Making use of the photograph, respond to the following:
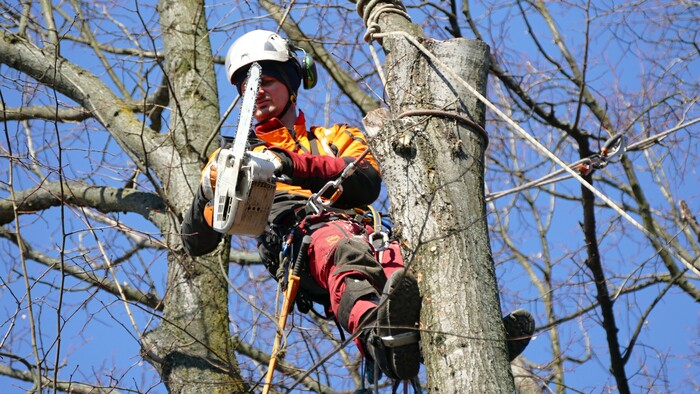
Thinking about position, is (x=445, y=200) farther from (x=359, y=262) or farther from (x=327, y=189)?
(x=327, y=189)

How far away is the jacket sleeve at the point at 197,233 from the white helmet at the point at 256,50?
643 millimetres

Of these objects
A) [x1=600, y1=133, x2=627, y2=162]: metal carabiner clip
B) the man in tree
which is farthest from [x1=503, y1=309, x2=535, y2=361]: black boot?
[x1=600, y1=133, x2=627, y2=162]: metal carabiner clip

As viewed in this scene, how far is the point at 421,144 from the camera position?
3109 mm

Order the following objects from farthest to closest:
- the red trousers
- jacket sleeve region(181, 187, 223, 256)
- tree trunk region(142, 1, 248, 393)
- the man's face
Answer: tree trunk region(142, 1, 248, 393)
the man's face
jacket sleeve region(181, 187, 223, 256)
the red trousers

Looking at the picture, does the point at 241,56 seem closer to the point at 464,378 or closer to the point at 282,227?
the point at 282,227

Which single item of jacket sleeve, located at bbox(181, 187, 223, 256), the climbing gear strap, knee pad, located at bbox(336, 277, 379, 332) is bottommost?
Answer: knee pad, located at bbox(336, 277, 379, 332)

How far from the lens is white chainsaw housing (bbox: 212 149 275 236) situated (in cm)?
341

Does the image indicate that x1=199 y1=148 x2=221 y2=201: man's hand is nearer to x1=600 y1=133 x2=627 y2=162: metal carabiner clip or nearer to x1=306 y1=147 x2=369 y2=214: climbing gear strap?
x1=306 y1=147 x2=369 y2=214: climbing gear strap

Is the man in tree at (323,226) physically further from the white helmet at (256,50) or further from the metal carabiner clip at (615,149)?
the metal carabiner clip at (615,149)

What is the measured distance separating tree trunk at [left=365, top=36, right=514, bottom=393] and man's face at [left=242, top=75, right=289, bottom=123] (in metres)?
0.89

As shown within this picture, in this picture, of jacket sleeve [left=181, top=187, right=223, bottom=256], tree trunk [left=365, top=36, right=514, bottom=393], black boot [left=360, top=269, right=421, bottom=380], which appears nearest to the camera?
tree trunk [left=365, top=36, right=514, bottom=393]

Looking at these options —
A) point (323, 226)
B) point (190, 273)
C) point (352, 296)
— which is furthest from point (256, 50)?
point (352, 296)

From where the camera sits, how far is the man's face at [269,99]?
4.23m

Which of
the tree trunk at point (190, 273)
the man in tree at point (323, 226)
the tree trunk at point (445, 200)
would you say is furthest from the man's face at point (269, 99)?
the tree trunk at point (445, 200)
